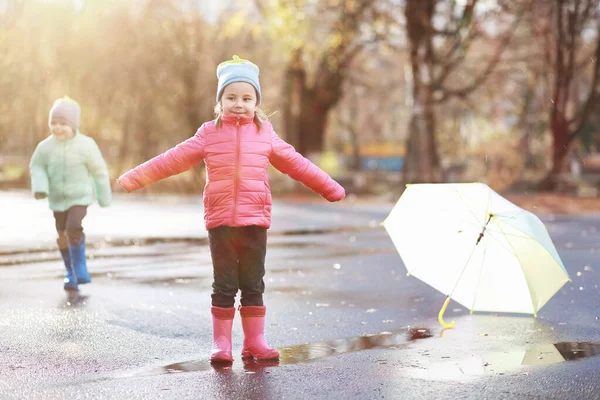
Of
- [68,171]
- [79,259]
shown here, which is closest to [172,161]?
[68,171]

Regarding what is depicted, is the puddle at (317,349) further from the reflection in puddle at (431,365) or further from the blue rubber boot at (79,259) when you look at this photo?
the blue rubber boot at (79,259)

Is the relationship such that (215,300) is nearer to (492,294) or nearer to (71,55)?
(492,294)

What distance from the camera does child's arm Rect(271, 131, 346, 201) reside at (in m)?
6.31

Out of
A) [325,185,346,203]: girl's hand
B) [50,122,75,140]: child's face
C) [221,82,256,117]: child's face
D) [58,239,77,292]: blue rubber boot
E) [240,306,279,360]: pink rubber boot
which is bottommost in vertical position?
[240,306,279,360]: pink rubber boot

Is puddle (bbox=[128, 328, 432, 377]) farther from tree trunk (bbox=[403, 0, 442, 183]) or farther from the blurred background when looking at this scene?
tree trunk (bbox=[403, 0, 442, 183])

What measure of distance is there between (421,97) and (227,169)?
21.5 m

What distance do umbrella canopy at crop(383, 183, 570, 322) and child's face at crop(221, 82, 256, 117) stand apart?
72.3 inches

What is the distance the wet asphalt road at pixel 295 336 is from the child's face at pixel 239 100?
1.50 m

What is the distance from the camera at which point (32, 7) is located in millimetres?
35344

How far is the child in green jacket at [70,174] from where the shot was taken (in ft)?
30.6

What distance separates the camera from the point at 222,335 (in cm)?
620

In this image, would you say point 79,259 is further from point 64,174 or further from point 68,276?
point 64,174

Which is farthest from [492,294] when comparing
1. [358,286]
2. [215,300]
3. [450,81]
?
[450,81]

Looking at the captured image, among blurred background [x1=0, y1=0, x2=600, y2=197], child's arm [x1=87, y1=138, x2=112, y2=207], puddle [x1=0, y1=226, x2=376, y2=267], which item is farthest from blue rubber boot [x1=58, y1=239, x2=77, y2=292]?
blurred background [x1=0, y1=0, x2=600, y2=197]
